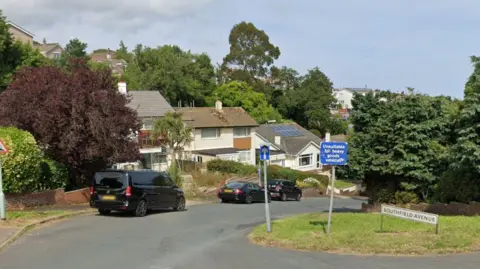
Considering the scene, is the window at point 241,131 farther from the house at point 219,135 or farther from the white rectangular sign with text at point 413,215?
the white rectangular sign with text at point 413,215

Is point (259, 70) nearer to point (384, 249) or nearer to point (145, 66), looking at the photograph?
point (145, 66)

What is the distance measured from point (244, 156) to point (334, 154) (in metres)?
44.7

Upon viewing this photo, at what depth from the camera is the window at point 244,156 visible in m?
57.4

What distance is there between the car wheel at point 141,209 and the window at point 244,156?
3688 centimetres

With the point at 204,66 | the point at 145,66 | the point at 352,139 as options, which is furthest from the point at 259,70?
the point at 352,139

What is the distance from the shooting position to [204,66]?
88375 mm

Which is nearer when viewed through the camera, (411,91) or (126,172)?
(126,172)

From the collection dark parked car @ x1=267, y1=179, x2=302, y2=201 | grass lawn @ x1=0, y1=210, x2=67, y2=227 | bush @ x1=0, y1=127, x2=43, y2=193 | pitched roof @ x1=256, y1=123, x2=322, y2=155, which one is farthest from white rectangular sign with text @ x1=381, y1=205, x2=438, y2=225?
pitched roof @ x1=256, y1=123, x2=322, y2=155

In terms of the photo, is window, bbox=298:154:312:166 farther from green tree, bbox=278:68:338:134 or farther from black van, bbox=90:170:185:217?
black van, bbox=90:170:185:217

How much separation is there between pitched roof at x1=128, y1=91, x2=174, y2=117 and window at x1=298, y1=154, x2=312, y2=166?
21.4m

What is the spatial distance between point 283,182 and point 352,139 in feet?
53.6

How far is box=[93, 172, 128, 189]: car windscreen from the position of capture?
19.3m

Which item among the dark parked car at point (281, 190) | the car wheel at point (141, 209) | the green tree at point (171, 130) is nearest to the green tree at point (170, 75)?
the green tree at point (171, 130)

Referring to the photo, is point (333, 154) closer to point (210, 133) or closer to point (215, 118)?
point (210, 133)
